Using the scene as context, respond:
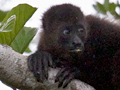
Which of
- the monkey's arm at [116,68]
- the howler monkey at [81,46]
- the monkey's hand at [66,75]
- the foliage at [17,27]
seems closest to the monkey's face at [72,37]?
the howler monkey at [81,46]

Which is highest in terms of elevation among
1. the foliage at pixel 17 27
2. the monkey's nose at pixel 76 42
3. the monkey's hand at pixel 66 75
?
the foliage at pixel 17 27

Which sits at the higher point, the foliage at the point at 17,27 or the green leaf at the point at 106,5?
the foliage at the point at 17,27

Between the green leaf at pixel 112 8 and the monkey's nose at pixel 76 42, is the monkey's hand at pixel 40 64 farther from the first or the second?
the green leaf at pixel 112 8

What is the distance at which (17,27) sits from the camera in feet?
8.48

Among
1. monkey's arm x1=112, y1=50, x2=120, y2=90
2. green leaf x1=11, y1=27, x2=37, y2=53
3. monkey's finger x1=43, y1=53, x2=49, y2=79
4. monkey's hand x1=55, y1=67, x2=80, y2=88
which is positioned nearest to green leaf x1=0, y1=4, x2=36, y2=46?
green leaf x1=11, y1=27, x2=37, y2=53

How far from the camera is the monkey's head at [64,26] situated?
354 cm

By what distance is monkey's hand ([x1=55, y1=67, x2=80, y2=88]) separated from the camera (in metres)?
2.43

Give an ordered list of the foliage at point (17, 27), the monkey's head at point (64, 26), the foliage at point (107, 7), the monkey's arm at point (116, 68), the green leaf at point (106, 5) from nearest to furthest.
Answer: the foliage at point (17, 27)
the monkey's arm at point (116, 68)
the monkey's head at point (64, 26)
the foliage at point (107, 7)
the green leaf at point (106, 5)

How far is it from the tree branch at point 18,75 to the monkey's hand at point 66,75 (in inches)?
2.1

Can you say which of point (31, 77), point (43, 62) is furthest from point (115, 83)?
point (31, 77)

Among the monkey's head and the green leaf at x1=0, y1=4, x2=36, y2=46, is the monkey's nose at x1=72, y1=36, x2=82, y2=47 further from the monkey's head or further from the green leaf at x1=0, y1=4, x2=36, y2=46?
the green leaf at x1=0, y1=4, x2=36, y2=46

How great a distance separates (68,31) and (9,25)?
1.55 m

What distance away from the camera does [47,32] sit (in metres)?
4.02

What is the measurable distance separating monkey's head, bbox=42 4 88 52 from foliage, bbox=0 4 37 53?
2.47ft
